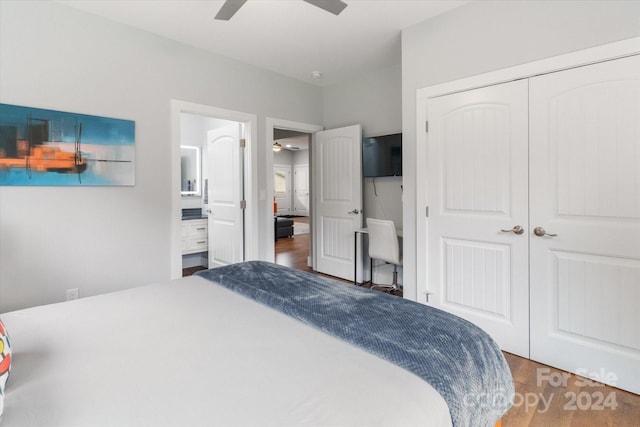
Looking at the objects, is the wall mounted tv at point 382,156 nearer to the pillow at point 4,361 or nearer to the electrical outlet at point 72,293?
the electrical outlet at point 72,293

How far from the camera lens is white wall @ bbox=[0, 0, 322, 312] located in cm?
225

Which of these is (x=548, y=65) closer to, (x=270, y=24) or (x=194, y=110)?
(x=270, y=24)

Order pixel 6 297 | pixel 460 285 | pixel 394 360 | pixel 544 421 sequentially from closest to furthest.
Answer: pixel 394 360 < pixel 544 421 < pixel 6 297 < pixel 460 285

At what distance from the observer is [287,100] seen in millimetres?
3984

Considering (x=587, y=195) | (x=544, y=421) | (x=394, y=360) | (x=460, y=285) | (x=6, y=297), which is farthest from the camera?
(x=460, y=285)

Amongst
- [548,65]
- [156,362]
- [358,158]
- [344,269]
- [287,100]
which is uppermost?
[287,100]

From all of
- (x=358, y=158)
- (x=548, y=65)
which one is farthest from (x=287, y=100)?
(x=548, y=65)

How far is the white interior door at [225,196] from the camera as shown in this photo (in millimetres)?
3777

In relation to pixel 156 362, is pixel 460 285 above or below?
below

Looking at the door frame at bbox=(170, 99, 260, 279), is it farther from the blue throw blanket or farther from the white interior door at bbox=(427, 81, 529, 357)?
the white interior door at bbox=(427, 81, 529, 357)

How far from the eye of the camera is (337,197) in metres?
4.18

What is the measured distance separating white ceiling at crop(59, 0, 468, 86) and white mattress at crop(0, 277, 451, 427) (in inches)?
91.4

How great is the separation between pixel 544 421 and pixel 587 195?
4.39 feet

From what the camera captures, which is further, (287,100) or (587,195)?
(287,100)
